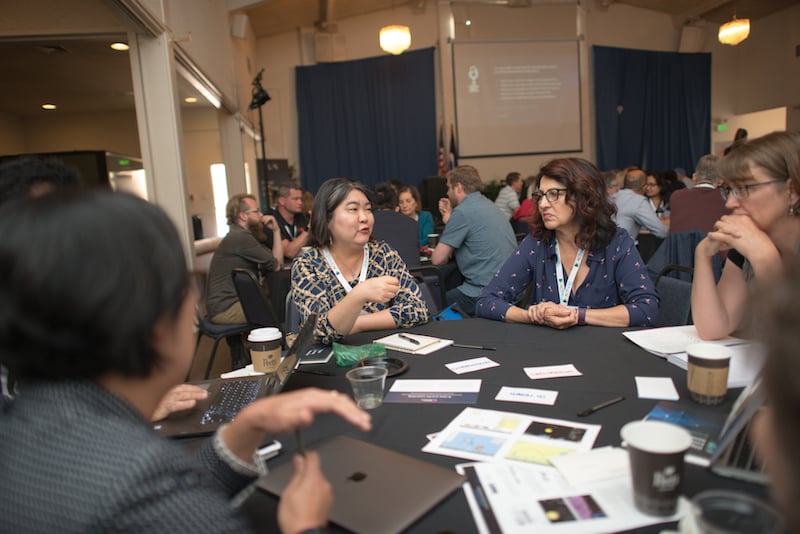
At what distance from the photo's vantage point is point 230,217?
4.84 meters

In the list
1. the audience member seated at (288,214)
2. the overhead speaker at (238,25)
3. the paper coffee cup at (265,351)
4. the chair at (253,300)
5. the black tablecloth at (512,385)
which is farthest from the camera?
the overhead speaker at (238,25)

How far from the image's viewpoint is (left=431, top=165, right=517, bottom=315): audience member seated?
158 inches

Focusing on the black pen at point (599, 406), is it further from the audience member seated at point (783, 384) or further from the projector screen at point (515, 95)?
the projector screen at point (515, 95)

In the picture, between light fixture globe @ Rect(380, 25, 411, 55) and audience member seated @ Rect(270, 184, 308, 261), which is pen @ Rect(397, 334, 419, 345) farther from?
light fixture globe @ Rect(380, 25, 411, 55)

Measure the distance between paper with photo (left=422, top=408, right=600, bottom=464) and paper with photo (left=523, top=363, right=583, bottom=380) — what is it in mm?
292

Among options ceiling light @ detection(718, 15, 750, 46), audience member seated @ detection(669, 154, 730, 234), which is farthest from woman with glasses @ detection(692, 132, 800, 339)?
ceiling light @ detection(718, 15, 750, 46)

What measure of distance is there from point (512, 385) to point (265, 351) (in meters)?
0.78

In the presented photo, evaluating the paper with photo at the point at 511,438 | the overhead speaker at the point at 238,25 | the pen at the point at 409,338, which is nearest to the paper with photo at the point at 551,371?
the paper with photo at the point at 511,438

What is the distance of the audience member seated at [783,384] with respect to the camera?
20.9 inches

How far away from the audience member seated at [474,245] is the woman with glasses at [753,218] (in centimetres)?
217

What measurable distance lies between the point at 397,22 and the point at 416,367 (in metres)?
9.93

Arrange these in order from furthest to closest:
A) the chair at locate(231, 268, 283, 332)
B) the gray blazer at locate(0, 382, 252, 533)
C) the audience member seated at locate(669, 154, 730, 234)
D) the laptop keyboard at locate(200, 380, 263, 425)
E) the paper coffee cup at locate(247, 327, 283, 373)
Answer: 1. the audience member seated at locate(669, 154, 730, 234)
2. the chair at locate(231, 268, 283, 332)
3. the paper coffee cup at locate(247, 327, 283, 373)
4. the laptop keyboard at locate(200, 380, 263, 425)
5. the gray blazer at locate(0, 382, 252, 533)

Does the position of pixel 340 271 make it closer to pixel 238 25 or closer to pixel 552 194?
pixel 552 194

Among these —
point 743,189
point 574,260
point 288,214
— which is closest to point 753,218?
point 743,189
